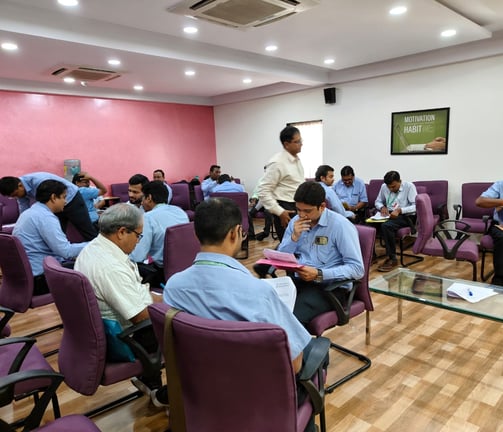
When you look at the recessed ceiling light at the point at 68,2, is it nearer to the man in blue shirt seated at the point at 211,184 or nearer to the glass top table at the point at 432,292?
the glass top table at the point at 432,292

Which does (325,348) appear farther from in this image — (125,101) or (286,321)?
(125,101)

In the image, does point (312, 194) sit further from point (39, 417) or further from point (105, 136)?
point (105, 136)

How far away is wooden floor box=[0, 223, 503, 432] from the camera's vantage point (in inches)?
78.7

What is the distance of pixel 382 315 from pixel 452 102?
368 centimetres

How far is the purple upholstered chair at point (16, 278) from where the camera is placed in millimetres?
2320

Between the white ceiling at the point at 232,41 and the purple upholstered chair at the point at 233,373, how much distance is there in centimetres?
306

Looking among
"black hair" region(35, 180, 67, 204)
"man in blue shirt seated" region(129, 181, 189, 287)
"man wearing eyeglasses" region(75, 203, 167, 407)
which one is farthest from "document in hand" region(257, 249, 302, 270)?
"black hair" region(35, 180, 67, 204)

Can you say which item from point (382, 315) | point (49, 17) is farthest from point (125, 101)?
point (382, 315)

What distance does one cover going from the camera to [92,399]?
7.56ft

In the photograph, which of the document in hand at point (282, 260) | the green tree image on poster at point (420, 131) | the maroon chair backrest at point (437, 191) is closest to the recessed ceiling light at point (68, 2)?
the document in hand at point (282, 260)

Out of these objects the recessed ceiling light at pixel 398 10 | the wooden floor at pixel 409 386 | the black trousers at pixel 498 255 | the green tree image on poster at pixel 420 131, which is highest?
the recessed ceiling light at pixel 398 10

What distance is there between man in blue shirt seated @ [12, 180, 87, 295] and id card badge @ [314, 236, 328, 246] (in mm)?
1671

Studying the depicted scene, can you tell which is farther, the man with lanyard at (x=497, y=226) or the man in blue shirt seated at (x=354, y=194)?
Answer: the man in blue shirt seated at (x=354, y=194)

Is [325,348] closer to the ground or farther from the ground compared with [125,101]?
closer to the ground
